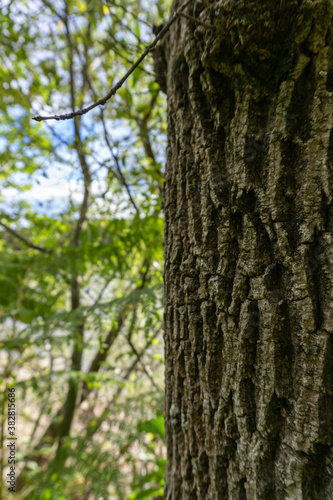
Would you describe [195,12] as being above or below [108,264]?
above

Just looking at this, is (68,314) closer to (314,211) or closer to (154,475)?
(154,475)

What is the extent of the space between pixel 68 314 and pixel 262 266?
235cm

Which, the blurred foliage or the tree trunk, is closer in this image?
the tree trunk

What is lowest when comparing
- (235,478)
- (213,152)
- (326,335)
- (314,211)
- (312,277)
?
(235,478)

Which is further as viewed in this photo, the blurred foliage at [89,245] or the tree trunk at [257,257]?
the blurred foliage at [89,245]

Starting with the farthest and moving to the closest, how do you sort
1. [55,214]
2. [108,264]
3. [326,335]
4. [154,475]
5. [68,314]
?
[55,214], [68,314], [108,264], [154,475], [326,335]

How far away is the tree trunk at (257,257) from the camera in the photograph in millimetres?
716

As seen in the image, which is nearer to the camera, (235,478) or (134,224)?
(235,478)

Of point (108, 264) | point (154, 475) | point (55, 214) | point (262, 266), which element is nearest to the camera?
point (262, 266)

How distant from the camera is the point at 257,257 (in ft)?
2.67

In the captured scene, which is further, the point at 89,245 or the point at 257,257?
the point at 89,245

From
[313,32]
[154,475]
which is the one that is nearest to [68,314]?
[154,475]

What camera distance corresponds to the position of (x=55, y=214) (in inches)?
155

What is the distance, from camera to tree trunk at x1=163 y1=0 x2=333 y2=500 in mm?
716
